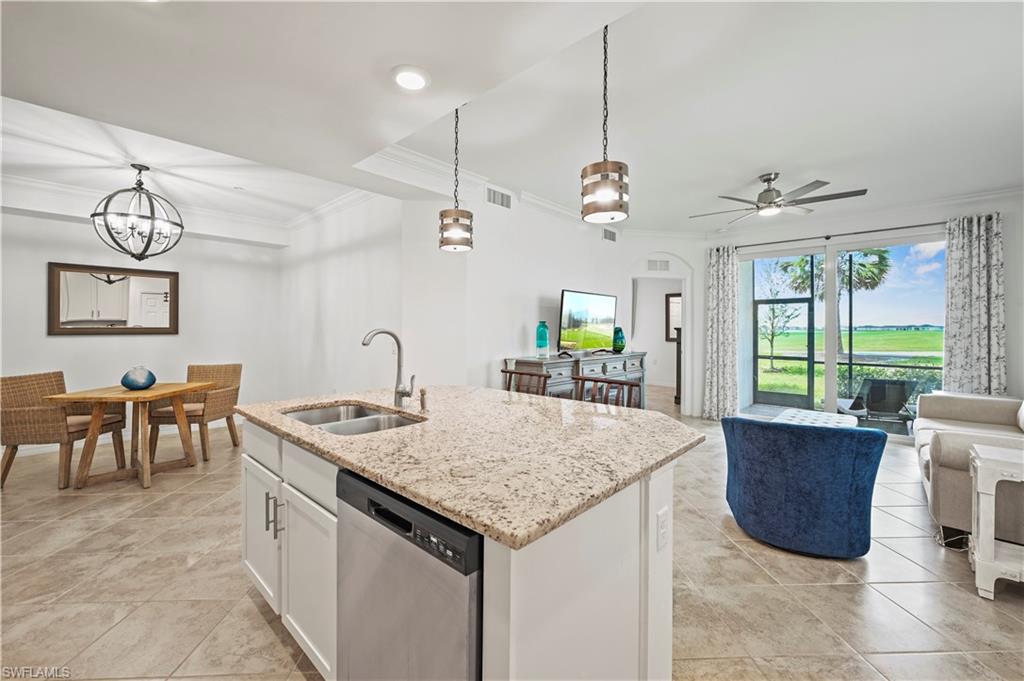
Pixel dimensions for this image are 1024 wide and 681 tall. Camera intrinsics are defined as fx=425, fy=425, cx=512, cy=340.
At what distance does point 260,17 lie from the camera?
1.66 meters

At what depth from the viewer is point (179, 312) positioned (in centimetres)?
523

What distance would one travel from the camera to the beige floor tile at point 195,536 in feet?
8.21

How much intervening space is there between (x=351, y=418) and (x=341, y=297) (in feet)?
9.86

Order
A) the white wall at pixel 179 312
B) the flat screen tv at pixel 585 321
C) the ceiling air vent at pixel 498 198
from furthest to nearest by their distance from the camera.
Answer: the flat screen tv at pixel 585 321, the ceiling air vent at pixel 498 198, the white wall at pixel 179 312

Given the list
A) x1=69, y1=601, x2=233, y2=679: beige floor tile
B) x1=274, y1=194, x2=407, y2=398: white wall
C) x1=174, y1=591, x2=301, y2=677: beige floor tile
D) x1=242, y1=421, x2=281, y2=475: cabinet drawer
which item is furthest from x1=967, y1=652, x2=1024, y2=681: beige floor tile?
x1=274, y1=194, x2=407, y2=398: white wall

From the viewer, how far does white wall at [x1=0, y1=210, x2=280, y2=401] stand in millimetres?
4223

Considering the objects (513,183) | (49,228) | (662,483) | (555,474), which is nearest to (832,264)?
(513,183)

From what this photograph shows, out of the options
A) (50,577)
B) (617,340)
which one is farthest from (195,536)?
(617,340)

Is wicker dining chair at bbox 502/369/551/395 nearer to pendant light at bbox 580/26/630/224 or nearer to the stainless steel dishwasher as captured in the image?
pendant light at bbox 580/26/630/224

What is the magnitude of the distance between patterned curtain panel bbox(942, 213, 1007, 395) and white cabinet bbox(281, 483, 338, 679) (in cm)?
625

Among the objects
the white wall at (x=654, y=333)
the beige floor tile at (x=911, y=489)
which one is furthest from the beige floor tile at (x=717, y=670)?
the white wall at (x=654, y=333)

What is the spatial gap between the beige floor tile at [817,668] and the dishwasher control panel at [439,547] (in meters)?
1.49

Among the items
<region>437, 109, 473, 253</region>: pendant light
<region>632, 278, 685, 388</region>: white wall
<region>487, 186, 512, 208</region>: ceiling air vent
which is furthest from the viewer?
<region>632, 278, 685, 388</region>: white wall

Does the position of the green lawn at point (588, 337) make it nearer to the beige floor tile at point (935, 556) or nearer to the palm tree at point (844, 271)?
the palm tree at point (844, 271)
